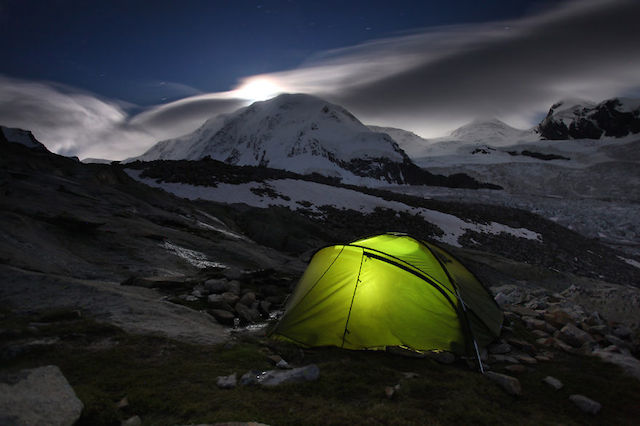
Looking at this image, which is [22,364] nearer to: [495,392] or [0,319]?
[0,319]

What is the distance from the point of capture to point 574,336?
6219mm

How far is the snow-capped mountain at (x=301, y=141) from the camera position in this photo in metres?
93.8

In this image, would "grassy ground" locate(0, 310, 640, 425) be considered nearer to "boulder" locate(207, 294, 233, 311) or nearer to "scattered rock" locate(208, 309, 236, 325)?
"scattered rock" locate(208, 309, 236, 325)

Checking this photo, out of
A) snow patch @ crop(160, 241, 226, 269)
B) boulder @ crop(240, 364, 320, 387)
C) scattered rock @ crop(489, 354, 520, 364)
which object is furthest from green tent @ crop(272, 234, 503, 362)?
snow patch @ crop(160, 241, 226, 269)

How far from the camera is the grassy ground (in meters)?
3.33

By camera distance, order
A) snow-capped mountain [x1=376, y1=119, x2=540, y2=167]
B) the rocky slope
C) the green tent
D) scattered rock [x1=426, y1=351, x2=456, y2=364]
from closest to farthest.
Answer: scattered rock [x1=426, y1=351, x2=456, y2=364]
the green tent
the rocky slope
snow-capped mountain [x1=376, y1=119, x2=540, y2=167]

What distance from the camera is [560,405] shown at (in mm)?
4113

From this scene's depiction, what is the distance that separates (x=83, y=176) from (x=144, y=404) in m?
15.7

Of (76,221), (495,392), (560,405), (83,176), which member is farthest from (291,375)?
(83,176)

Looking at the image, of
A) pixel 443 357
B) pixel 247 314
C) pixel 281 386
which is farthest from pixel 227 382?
pixel 443 357

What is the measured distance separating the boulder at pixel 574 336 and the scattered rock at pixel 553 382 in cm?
207

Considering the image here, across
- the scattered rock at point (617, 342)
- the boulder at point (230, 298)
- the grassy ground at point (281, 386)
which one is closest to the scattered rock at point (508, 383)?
the grassy ground at point (281, 386)

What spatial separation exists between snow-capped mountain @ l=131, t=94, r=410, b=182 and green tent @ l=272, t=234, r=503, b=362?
3019 inches

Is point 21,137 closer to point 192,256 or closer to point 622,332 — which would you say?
point 192,256
